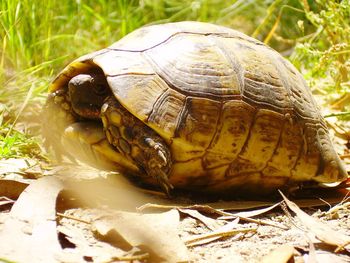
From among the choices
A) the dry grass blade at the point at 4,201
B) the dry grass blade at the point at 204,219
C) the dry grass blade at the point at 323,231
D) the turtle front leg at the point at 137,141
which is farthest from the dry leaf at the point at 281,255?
the dry grass blade at the point at 4,201

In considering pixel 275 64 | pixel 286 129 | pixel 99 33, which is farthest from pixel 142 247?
pixel 99 33

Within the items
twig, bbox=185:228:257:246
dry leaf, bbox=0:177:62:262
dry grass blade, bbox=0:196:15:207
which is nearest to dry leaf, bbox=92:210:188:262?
twig, bbox=185:228:257:246

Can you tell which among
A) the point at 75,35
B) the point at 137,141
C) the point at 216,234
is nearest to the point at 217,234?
the point at 216,234

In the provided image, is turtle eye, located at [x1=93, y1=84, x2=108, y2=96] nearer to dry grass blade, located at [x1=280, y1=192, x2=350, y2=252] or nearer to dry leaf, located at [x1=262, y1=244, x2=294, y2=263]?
dry grass blade, located at [x1=280, y1=192, x2=350, y2=252]

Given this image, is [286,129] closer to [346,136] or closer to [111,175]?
[111,175]

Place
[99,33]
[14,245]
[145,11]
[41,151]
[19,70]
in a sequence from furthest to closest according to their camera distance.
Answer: [145,11]
[99,33]
[19,70]
[41,151]
[14,245]

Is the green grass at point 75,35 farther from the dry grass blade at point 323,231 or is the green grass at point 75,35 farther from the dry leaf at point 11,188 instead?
the dry grass blade at point 323,231
